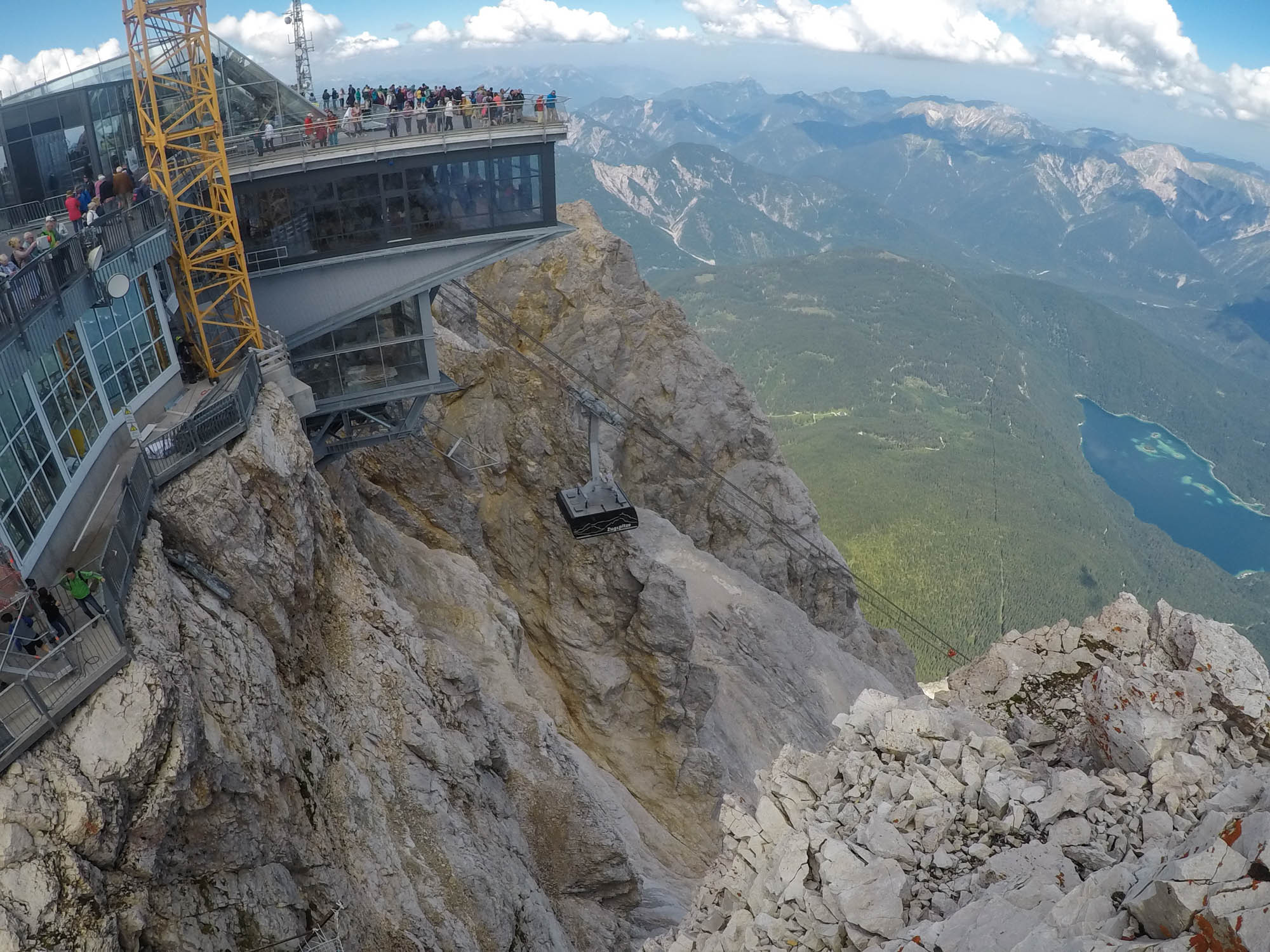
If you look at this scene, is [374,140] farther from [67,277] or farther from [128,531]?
[128,531]

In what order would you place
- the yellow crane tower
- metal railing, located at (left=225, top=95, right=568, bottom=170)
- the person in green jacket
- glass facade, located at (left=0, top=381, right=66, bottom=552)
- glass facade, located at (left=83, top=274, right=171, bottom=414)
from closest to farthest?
the person in green jacket → glass facade, located at (left=0, top=381, right=66, bottom=552) → glass facade, located at (left=83, top=274, right=171, bottom=414) → the yellow crane tower → metal railing, located at (left=225, top=95, right=568, bottom=170)

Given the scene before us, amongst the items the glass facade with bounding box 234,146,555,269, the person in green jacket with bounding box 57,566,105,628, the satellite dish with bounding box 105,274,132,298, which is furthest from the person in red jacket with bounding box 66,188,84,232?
the person in green jacket with bounding box 57,566,105,628

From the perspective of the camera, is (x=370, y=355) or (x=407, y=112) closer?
(x=407, y=112)

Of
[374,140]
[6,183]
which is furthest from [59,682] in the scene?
[374,140]

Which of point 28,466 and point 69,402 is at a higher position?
point 69,402

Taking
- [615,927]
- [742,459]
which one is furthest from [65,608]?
[742,459]

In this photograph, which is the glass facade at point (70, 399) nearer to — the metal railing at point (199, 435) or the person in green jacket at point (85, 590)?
the metal railing at point (199, 435)

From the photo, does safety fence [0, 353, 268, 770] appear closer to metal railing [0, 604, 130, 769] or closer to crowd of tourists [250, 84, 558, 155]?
metal railing [0, 604, 130, 769]
